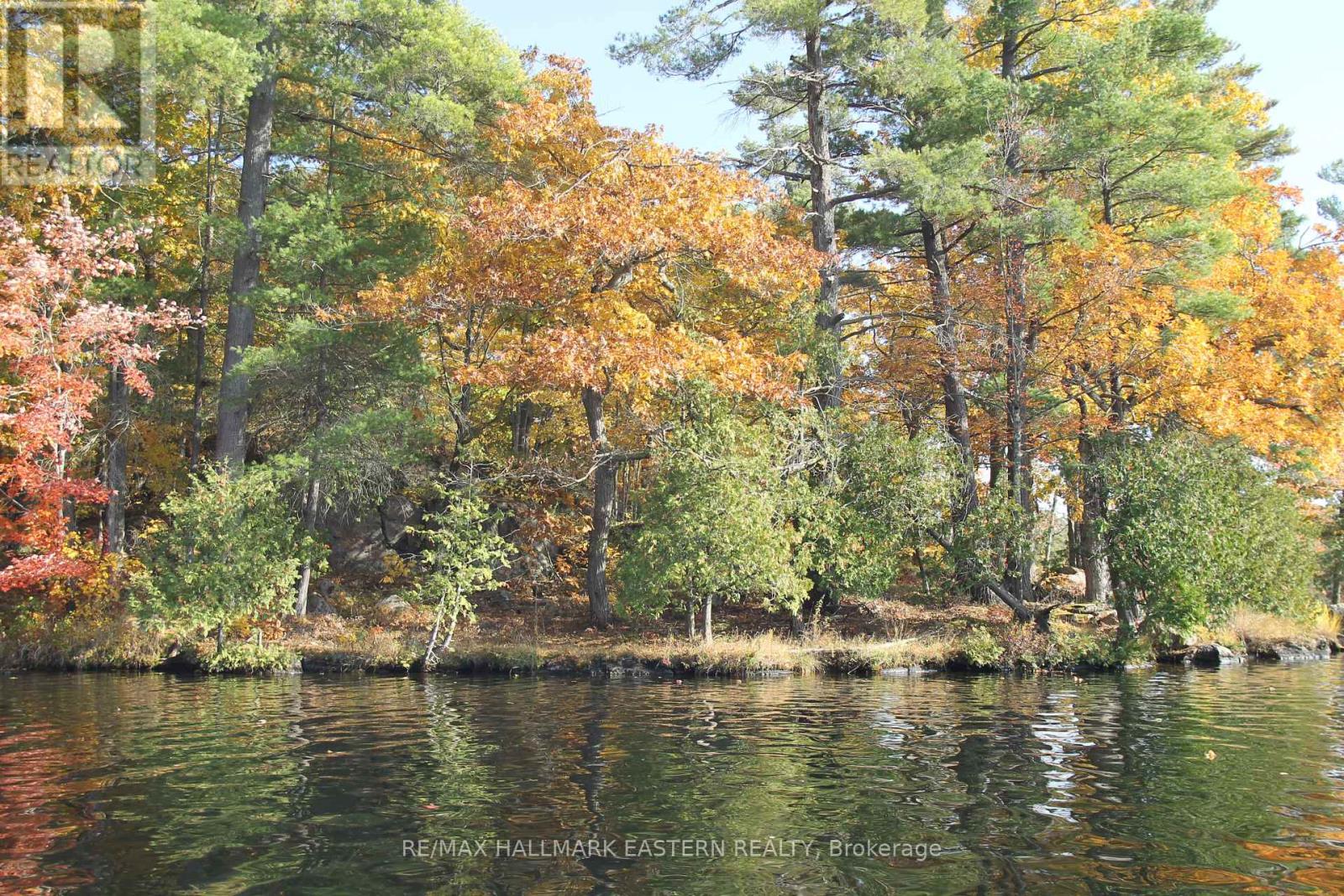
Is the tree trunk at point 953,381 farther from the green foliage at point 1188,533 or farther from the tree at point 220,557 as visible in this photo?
the tree at point 220,557

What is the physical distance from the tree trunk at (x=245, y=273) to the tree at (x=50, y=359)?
1.58 metres

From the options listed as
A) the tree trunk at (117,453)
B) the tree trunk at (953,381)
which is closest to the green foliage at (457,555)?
the tree trunk at (117,453)

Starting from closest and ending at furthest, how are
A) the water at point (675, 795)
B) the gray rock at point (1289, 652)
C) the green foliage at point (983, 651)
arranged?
1. the water at point (675, 795)
2. the green foliage at point (983, 651)
3. the gray rock at point (1289, 652)

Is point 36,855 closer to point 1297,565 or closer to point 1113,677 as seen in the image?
point 1113,677

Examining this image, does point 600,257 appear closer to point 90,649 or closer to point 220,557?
point 220,557

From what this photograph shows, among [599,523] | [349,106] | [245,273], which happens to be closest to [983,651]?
[599,523]

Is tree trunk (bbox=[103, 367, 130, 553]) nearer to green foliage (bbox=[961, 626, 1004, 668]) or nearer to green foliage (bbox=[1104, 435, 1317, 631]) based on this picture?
green foliage (bbox=[961, 626, 1004, 668])

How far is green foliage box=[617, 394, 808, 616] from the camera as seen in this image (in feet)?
60.5

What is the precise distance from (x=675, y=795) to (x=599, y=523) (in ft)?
50.0

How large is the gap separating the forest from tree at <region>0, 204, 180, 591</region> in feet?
0.42

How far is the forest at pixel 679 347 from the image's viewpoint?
741 inches

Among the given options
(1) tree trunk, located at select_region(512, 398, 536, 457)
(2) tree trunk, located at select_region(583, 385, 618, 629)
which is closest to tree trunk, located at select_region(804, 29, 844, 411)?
(2) tree trunk, located at select_region(583, 385, 618, 629)

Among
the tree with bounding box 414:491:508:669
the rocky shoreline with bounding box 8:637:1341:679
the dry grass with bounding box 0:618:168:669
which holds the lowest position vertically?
the rocky shoreline with bounding box 8:637:1341:679

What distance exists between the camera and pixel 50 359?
19109mm
